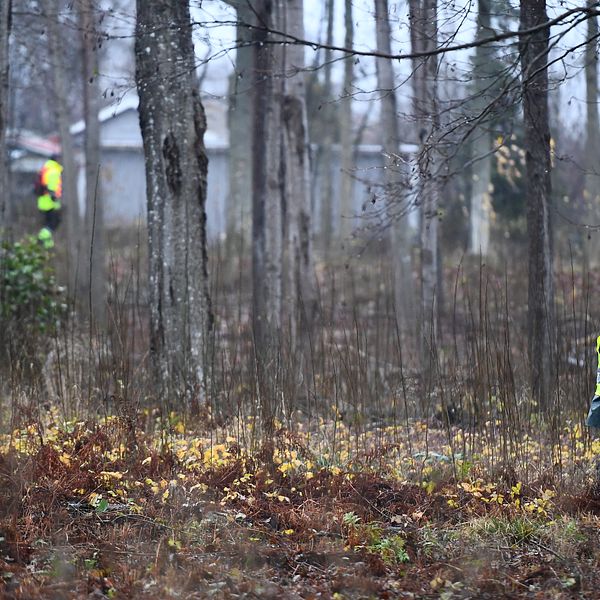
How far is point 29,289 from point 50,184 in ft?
41.8

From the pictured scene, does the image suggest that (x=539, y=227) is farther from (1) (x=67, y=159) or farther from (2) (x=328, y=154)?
(2) (x=328, y=154)

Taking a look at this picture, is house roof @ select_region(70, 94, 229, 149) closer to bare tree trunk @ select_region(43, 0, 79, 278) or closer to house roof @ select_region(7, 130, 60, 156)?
house roof @ select_region(7, 130, 60, 156)

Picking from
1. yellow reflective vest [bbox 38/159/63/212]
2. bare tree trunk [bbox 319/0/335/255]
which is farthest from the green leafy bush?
bare tree trunk [bbox 319/0/335/255]

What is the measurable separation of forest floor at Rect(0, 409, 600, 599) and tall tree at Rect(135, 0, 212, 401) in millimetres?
1342

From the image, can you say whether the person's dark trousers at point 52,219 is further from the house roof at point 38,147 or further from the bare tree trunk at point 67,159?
the house roof at point 38,147

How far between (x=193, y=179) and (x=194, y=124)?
0.48 meters

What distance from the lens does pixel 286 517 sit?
6.03m

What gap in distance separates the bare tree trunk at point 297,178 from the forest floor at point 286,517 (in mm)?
5025

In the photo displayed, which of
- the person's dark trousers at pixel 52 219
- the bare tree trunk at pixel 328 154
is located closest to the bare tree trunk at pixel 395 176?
the bare tree trunk at pixel 328 154

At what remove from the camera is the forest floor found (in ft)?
16.9

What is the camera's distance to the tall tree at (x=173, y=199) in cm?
848

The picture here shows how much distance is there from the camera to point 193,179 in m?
8.60

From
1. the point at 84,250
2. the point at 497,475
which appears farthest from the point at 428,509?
the point at 84,250

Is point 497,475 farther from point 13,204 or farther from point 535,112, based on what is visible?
point 13,204
